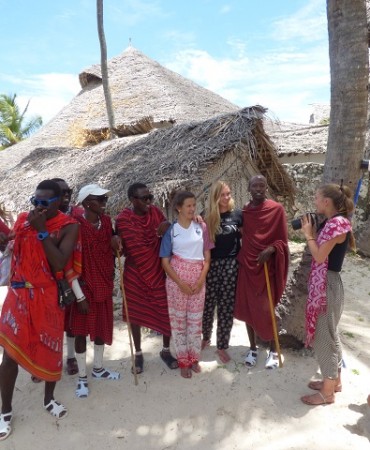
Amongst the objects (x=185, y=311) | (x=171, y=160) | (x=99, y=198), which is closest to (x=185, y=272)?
(x=185, y=311)

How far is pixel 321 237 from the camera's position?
8.58 feet

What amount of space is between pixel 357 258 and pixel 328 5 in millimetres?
5279

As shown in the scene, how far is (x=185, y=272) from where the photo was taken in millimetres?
3066

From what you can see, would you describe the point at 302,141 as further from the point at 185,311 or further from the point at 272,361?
the point at 185,311

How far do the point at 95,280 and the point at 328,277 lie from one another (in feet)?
5.95

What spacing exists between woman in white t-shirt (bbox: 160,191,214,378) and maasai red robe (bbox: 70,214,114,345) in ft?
1.58

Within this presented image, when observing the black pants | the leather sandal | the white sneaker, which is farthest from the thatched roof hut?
the leather sandal

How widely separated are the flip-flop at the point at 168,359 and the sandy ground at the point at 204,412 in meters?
0.06

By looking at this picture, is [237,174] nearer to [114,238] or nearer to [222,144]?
[222,144]

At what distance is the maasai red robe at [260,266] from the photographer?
3.14 metres

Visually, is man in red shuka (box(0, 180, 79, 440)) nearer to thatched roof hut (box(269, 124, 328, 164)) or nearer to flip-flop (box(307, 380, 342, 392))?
flip-flop (box(307, 380, 342, 392))

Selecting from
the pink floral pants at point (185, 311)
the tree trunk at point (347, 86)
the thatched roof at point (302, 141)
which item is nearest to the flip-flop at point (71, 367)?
the pink floral pants at point (185, 311)

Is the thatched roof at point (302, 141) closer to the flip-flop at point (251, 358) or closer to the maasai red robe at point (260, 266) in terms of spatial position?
the maasai red robe at point (260, 266)

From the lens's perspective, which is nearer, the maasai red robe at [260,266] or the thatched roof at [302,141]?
the maasai red robe at [260,266]
